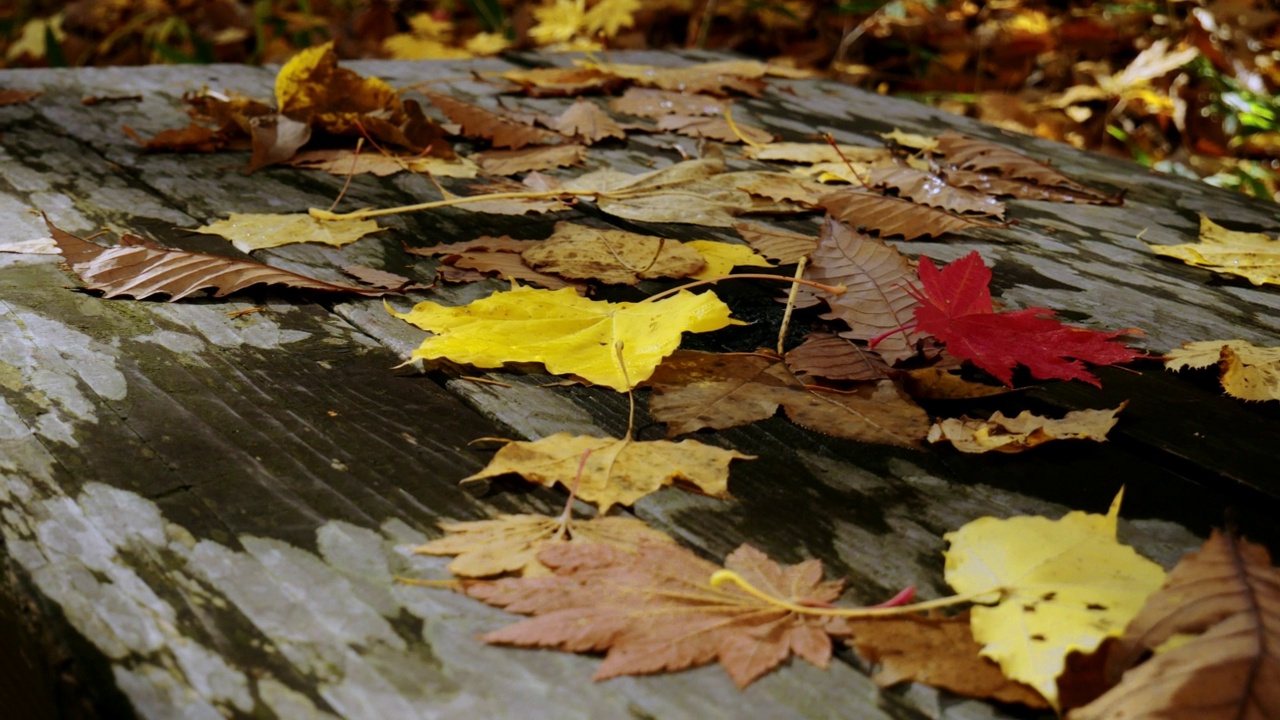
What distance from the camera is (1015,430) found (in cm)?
91

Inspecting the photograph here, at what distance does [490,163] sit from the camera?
1681mm

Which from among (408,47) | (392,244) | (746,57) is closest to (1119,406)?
(392,244)

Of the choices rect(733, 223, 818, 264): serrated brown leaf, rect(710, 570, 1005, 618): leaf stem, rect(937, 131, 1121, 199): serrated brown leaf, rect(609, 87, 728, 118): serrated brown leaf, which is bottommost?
rect(710, 570, 1005, 618): leaf stem

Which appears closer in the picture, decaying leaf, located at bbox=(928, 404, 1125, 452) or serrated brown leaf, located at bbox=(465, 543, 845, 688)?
serrated brown leaf, located at bbox=(465, 543, 845, 688)

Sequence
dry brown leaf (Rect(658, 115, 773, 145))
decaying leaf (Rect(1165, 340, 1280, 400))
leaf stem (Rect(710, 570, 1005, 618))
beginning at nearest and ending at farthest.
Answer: leaf stem (Rect(710, 570, 1005, 618)) → decaying leaf (Rect(1165, 340, 1280, 400)) → dry brown leaf (Rect(658, 115, 773, 145))

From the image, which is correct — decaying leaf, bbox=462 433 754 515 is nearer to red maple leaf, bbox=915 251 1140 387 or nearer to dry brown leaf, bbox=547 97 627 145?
red maple leaf, bbox=915 251 1140 387

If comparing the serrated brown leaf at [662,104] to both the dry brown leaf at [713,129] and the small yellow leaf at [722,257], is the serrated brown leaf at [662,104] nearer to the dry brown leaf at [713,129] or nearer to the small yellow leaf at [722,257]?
the dry brown leaf at [713,129]

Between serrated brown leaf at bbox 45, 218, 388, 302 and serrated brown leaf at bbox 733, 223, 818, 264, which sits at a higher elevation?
serrated brown leaf at bbox 733, 223, 818, 264

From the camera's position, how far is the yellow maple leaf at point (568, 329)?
0.98 meters

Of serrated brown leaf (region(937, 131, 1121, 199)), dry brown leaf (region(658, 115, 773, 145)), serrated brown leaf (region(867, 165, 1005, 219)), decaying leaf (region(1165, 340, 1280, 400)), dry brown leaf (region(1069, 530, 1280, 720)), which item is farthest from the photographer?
dry brown leaf (region(658, 115, 773, 145))

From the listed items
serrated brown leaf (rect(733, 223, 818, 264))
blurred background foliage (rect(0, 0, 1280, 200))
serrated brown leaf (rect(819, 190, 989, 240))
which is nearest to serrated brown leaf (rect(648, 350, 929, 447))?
serrated brown leaf (rect(733, 223, 818, 264))

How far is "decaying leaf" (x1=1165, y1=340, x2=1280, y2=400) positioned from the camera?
3.34 feet

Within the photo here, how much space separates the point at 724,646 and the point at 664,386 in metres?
0.37

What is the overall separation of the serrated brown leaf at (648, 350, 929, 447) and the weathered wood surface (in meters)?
0.03
